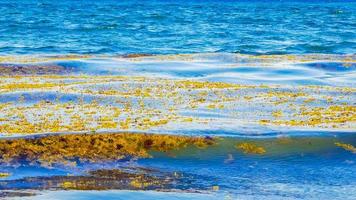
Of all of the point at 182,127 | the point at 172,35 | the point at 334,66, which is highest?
the point at 182,127

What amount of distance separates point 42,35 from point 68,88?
74.3 ft

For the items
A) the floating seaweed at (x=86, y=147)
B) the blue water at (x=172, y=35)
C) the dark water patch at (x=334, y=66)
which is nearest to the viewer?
the floating seaweed at (x=86, y=147)

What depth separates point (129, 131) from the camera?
423 inches

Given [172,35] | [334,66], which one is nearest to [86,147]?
[334,66]

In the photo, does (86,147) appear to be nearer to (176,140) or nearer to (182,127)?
(176,140)

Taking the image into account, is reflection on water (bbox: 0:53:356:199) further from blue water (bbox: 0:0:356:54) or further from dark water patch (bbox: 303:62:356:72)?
blue water (bbox: 0:0:356:54)

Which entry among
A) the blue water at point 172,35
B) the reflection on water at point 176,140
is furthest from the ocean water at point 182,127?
the blue water at point 172,35

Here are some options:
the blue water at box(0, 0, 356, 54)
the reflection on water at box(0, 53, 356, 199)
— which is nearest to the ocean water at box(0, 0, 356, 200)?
the reflection on water at box(0, 53, 356, 199)

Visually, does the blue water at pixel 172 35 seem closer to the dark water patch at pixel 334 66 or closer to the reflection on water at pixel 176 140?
the dark water patch at pixel 334 66

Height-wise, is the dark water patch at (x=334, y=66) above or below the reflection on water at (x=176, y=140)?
below

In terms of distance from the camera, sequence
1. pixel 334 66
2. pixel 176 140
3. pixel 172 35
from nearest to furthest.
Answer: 1. pixel 176 140
2. pixel 334 66
3. pixel 172 35

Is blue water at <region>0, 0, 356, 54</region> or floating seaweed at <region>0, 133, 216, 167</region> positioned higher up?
floating seaweed at <region>0, 133, 216, 167</region>

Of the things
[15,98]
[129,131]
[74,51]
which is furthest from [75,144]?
[74,51]

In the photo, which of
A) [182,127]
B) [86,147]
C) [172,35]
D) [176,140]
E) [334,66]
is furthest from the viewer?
[172,35]
